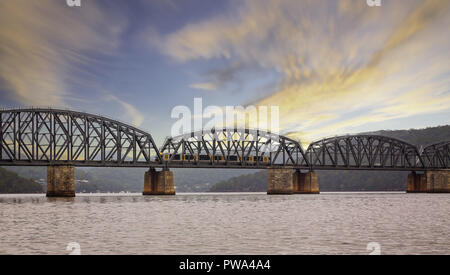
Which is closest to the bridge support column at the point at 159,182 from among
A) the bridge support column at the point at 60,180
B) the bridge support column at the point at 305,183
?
the bridge support column at the point at 60,180

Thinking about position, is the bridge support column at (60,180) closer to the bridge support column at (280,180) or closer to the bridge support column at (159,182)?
the bridge support column at (159,182)

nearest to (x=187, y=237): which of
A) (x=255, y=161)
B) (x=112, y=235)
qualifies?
(x=112, y=235)

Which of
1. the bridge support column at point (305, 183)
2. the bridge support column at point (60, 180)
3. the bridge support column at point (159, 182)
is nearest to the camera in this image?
the bridge support column at point (60, 180)

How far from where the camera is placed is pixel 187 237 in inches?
1350

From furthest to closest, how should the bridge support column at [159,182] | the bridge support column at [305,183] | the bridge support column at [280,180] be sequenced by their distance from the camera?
1. the bridge support column at [305,183]
2. the bridge support column at [280,180]
3. the bridge support column at [159,182]

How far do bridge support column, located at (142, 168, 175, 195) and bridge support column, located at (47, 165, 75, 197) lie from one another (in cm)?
2934

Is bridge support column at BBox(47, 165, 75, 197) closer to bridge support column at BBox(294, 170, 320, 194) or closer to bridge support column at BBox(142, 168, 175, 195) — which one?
bridge support column at BBox(142, 168, 175, 195)

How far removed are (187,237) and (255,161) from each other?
145 meters

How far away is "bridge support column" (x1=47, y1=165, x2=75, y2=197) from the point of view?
129 m

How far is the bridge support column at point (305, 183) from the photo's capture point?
18500 centimetres

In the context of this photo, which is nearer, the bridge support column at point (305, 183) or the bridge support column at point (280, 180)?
the bridge support column at point (280, 180)

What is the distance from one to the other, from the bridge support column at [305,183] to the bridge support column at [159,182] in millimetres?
56128

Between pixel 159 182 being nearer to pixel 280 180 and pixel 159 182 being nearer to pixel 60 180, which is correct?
pixel 60 180
